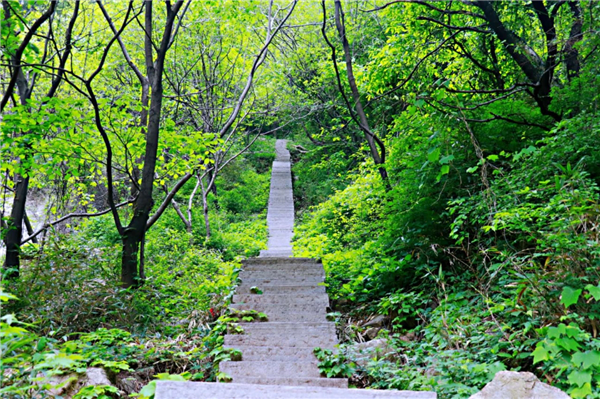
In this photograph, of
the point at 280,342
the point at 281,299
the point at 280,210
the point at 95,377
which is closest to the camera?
the point at 95,377

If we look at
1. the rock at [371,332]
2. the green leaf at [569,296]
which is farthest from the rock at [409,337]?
the green leaf at [569,296]

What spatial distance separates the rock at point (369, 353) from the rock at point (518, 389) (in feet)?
4.11

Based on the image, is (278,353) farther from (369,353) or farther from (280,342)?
(369,353)

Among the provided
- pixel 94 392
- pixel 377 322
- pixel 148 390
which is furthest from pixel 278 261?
pixel 148 390

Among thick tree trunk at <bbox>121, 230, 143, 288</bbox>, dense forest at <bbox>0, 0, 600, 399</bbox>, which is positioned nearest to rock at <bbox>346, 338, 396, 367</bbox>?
dense forest at <bbox>0, 0, 600, 399</bbox>

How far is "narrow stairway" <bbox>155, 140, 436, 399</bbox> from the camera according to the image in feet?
9.69

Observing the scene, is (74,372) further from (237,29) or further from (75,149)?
(237,29)

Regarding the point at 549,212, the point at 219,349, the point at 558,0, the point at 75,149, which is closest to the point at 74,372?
the point at 219,349

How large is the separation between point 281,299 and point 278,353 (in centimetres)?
105

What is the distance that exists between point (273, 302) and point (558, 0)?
200 inches

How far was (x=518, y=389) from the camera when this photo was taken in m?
2.76

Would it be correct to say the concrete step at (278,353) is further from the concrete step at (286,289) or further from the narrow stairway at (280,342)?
the concrete step at (286,289)

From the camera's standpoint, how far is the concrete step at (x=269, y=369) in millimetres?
3770

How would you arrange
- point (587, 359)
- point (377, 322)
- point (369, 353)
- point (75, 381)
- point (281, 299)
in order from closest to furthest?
1. point (587, 359)
2. point (75, 381)
3. point (369, 353)
4. point (377, 322)
5. point (281, 299)
